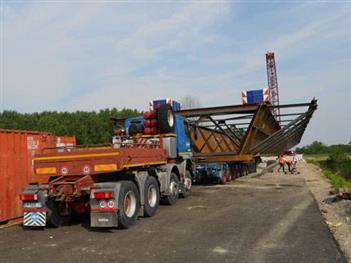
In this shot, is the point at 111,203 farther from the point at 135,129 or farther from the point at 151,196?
the point at 135,129

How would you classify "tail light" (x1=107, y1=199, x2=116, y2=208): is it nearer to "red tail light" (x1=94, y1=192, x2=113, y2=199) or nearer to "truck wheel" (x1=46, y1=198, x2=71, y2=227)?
"red tail light" (x1=94, y1=192, x2=113, y2=199)

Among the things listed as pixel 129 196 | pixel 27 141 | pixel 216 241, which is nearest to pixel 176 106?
pixel 27 141

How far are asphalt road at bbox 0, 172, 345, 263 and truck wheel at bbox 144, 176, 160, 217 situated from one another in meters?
0.25

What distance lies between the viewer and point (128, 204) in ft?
34.5

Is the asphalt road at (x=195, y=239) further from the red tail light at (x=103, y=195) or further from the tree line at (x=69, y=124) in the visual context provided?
the tree line at (x=69, y=124)

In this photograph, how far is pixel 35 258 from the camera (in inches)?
300

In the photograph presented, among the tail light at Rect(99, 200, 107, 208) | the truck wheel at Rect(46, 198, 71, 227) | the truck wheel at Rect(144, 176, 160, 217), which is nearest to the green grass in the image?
the truck wheel at Rect(144, 176, 160, 217)

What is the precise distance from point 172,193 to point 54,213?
4556 millimetres

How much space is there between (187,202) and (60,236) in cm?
584

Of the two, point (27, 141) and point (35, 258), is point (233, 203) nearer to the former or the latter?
point (27, 141)

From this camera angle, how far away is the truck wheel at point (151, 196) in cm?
1156

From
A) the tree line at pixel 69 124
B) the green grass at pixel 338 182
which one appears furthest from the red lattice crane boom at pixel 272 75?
the green grass at pixel 338 182

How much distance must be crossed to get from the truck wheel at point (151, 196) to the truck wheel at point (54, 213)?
2135mm

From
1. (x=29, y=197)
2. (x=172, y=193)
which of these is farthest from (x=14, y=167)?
(x=172, y=193)
